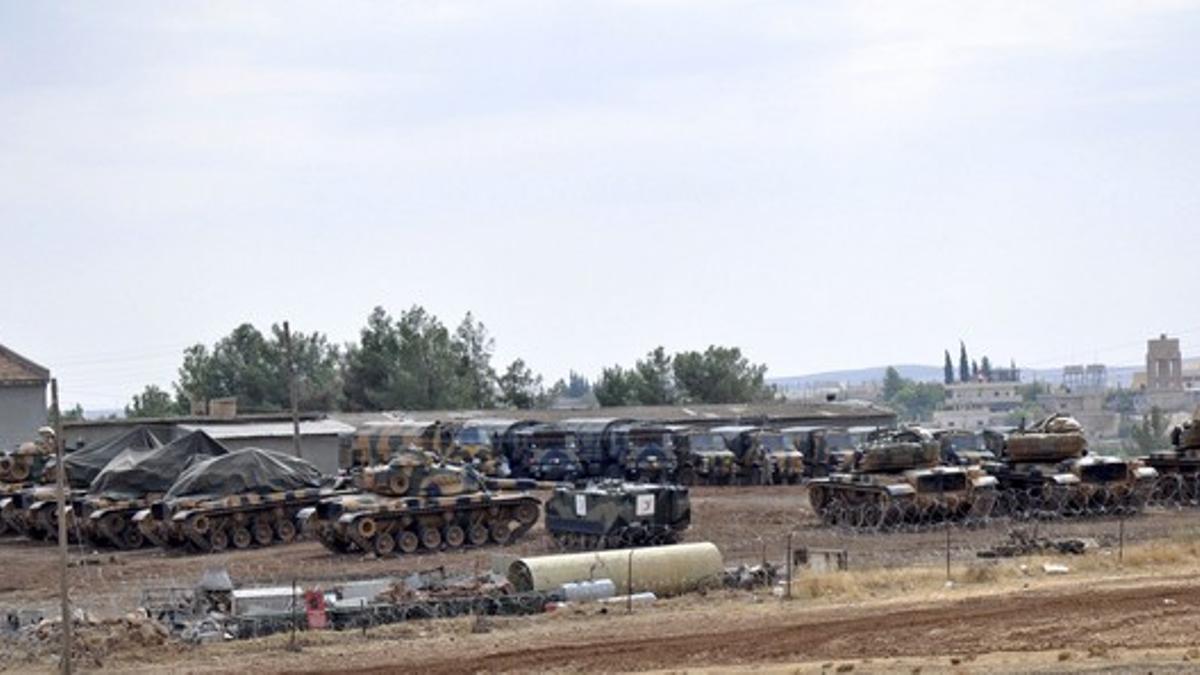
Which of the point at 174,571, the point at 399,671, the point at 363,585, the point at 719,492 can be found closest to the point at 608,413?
the point at 719,492

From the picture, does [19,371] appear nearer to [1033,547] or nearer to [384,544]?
[384,544]

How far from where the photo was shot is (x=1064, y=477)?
50.2 meters

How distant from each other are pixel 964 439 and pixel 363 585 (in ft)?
112

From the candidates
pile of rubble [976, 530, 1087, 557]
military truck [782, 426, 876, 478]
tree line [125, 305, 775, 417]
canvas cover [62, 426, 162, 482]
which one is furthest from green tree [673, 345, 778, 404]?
pile of rubble [976, 530, 1087, 557]

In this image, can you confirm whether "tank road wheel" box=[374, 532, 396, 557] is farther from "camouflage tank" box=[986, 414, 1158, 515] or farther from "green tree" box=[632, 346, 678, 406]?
"green tree" box=[632, 346, 678, 406]

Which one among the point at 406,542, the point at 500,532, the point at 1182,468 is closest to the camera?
the point at 406,542

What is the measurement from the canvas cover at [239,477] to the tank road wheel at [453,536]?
17.3 feet

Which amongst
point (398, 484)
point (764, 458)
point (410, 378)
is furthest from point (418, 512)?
point (410, 378)

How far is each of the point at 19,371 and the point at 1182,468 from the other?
139ft

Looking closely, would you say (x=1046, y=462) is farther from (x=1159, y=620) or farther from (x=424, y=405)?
(x=424, y=405)

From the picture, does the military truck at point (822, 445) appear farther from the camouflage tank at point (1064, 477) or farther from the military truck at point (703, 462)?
the camouflage tank at point (1064, 477)

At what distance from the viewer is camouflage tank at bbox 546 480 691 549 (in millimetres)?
43844

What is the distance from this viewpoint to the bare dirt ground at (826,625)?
2820 cm

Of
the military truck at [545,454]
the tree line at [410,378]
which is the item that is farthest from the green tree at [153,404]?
the military truck at [545,454]
